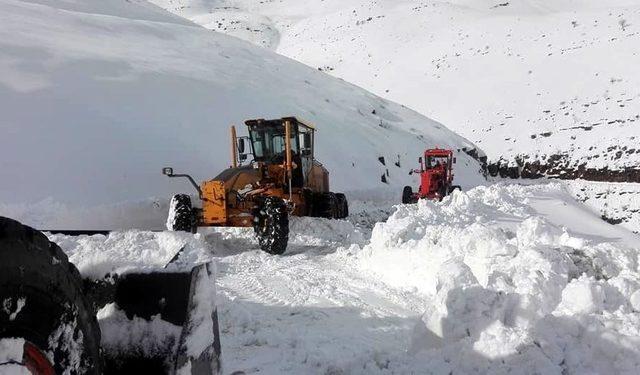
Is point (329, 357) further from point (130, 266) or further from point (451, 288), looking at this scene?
point (130, 266)

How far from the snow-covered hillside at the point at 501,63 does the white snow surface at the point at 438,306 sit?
25.2 m

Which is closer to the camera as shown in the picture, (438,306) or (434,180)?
(438,306)

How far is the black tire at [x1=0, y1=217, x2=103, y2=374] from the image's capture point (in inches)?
62.9

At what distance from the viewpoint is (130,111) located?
1450 centimetres

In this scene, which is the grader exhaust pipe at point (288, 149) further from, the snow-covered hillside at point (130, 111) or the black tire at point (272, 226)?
the snow-covered hillside at point (130, 111)

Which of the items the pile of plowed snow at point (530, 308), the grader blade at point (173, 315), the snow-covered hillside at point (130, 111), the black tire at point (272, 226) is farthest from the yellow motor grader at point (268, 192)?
the grader blade at point (173, 315)

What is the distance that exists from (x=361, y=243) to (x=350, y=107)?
63.1 ft

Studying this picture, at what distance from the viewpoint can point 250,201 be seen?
9.83 metres

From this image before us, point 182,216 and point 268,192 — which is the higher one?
point 268,192

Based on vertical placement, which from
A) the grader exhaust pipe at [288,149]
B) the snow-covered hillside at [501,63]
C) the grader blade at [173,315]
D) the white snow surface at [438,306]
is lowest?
the white snow surface at [438,306]

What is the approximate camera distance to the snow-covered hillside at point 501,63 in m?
33.7

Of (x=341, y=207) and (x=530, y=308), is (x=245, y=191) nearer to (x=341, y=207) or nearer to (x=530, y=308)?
(x=341, y=207)

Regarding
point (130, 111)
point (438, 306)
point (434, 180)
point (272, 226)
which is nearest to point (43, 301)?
point (438, 306)

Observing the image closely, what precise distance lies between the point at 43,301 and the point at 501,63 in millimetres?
52066
